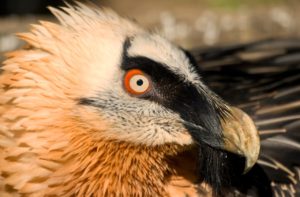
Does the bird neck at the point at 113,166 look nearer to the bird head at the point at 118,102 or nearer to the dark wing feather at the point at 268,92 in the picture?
the bird head at the point at 118,102

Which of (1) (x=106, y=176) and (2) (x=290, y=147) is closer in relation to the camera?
(1) (x=106, y=176)

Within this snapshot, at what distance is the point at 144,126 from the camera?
4.87 m

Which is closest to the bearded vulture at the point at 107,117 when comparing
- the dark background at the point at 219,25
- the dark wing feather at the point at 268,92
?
the dark wing feather at the point at 268,92

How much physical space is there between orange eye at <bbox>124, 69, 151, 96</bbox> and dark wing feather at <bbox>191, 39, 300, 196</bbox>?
0.45m

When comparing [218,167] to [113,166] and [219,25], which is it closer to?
[113,166]

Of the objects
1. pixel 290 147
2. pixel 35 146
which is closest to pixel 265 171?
pixel 290 147

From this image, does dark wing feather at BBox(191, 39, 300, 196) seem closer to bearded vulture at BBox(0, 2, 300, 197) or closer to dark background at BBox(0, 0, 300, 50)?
bearded vulture at BBox(0, 2, 300, 197)

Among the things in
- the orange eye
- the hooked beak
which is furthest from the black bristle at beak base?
the orange eye

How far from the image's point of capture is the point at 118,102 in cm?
496

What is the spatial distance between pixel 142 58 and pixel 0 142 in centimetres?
108

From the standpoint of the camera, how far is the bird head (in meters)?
4.86

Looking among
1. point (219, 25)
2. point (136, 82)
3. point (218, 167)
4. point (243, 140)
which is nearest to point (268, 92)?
point (218, 167)

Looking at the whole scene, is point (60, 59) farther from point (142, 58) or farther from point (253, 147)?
point (253, 147)

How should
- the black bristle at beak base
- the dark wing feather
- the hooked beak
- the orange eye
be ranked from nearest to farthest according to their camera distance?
1. the hooked beak
2. the orange eye
3. the black bristle at beak base
4. the dark wing feather
